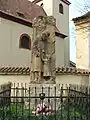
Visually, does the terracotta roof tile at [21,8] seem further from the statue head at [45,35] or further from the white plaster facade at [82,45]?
the statue head at [45,35]

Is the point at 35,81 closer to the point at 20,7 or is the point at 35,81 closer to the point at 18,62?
the point at 18,62

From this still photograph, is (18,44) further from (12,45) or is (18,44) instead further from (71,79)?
(71,79)

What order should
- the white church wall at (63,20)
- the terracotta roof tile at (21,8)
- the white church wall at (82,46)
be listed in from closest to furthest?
the white church wall at (82,46) → the terracotta roof tile at (21,8) → the white church wall at (63,20)

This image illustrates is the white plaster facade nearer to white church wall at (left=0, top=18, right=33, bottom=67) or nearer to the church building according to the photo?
the church building

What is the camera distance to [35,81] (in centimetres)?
961

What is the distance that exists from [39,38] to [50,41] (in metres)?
0.42

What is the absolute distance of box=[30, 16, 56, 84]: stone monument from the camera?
9.65m

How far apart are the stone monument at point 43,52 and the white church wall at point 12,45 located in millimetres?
9677

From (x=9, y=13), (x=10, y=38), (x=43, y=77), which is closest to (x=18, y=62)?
(x=10, y=38)

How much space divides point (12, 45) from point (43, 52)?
10.8 meters

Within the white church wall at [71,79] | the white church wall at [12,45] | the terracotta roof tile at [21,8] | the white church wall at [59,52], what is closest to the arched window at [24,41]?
the white church wall at [12,45]

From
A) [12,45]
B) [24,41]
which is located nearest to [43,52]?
[12,45]

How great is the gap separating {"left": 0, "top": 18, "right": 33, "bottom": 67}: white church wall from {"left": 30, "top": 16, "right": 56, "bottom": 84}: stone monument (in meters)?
9.68

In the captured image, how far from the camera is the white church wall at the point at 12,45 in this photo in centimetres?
1945
